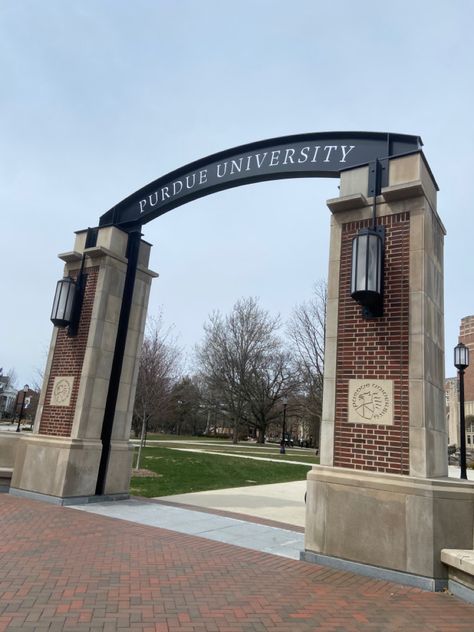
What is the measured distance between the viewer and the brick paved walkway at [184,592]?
370cm

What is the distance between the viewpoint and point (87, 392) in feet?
29.6

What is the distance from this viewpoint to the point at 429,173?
6691mm

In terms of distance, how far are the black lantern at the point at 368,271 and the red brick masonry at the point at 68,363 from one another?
18.7ft

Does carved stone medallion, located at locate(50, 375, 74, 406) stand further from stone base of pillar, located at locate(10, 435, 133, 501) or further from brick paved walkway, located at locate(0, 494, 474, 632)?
brick paved walkway, located at locate(0, 494, 474, 632)

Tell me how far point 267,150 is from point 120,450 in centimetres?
646

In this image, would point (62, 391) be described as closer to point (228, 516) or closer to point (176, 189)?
point (228, 516)

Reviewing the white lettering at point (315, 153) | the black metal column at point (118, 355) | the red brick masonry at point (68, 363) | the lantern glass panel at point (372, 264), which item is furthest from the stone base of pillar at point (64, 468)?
the white lettering at point (315, 153)

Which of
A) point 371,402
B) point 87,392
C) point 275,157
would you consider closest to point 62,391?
point 87,392

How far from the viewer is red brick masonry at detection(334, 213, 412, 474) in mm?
5727

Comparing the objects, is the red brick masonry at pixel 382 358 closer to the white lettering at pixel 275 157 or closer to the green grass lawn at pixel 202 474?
the white lettering at pixel 275 157

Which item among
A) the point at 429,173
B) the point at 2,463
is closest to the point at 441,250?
the point at 429,173

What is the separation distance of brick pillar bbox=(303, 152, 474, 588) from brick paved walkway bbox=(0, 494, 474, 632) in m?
0.46

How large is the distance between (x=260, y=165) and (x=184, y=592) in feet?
22.4

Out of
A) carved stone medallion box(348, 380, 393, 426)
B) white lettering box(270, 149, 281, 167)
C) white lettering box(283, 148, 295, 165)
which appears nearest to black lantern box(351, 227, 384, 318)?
carved stone medallion box(348, 380, 393, 426)
